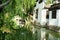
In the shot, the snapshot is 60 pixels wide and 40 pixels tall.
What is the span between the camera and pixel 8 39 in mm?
10211

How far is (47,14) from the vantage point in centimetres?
2083

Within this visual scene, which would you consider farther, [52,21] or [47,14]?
[47,14]

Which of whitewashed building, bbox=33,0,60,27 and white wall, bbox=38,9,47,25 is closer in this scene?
whitewashed building, bbox=33,0,60,27

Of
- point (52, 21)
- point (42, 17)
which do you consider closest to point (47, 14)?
point (42, 17)

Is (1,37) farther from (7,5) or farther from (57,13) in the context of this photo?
(57,13)

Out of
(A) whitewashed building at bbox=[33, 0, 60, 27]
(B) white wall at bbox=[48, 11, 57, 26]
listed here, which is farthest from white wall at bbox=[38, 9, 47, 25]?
(B) white wall at bbox=[48, 11, 57, 26]

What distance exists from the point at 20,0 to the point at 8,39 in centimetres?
195

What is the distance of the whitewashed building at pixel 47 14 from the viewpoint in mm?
18459

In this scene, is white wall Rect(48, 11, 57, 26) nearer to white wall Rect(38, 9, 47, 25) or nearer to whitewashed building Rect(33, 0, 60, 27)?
whitewashed building Rect(33, 0, 60, 27)

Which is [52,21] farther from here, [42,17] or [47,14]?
[42,17]

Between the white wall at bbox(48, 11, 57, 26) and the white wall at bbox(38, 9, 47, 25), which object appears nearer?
the white wall at bbox(48, 11, 57, 26)

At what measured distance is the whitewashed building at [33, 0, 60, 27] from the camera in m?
18.5

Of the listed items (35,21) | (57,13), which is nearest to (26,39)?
(57,13)

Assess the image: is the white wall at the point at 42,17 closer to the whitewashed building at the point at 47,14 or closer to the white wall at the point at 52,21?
the whitewashed building at the point at 47,14
